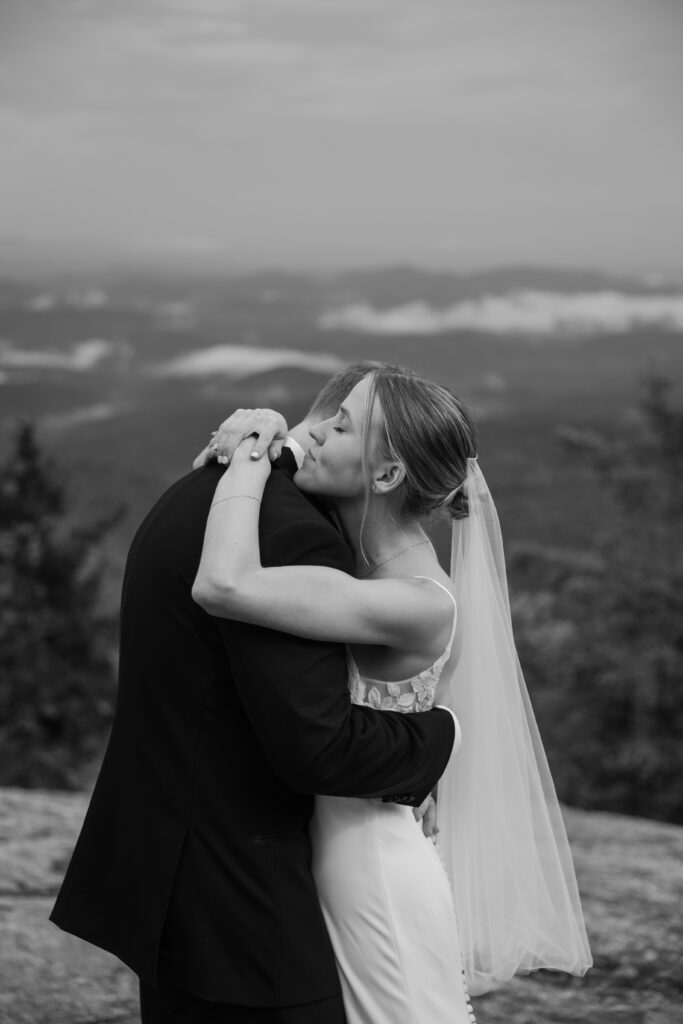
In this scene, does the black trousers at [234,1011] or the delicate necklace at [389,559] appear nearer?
the black trousers at [234,1011]

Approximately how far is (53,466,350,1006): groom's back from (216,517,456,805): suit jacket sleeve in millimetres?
68

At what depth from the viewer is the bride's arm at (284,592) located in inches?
81.7

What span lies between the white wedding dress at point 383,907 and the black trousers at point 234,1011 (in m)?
0.06

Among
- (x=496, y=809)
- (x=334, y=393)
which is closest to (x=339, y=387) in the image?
(x=334, y=393)

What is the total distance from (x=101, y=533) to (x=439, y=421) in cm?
2178

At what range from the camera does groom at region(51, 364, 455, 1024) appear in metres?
2.20

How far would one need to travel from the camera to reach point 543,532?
77.8 meters

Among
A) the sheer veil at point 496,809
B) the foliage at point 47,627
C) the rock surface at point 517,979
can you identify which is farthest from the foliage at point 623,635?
the sheer veil at point 496,809

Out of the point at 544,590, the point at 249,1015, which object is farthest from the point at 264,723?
the point at 544,590

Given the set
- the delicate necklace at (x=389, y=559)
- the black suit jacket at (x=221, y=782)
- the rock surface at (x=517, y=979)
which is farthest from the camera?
the rock surface at (x=517, y=979)

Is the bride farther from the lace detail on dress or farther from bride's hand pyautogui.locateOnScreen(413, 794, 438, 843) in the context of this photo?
bride's hand pyautogui.locateOnScreen(413, 794, 438, 843)

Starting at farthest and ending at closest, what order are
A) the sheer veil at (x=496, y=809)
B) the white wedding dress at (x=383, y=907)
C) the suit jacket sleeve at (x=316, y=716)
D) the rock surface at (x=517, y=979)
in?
1. the rock surface at (x=517, y=979)
2. the sheer veil at (x=496, y=809)
3. the white wedding dress at (x=383, y=907)
4. the suit jacket sleeve at (x=316, y=716)

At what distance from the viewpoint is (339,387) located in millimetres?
2590

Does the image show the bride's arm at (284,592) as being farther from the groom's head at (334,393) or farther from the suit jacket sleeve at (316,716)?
the groom's head at (334,393)
